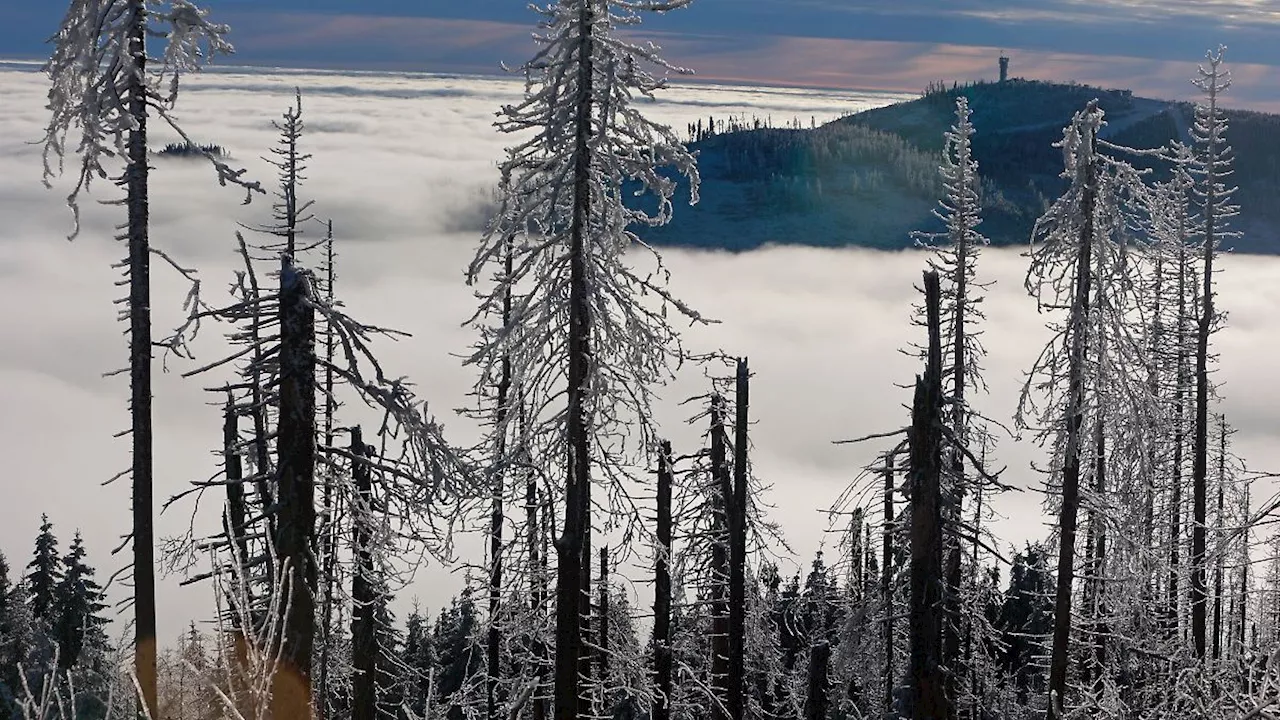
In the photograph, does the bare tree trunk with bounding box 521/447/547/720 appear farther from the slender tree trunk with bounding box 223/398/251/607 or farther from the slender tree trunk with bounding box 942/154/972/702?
the slender tree trunk with bounding box 942/154/972/702

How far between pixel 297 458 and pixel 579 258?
213 inches

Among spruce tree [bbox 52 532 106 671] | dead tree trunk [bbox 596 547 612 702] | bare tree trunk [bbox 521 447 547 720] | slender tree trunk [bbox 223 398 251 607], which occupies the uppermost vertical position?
slender tree trunk [bbox 223 398 251 607]

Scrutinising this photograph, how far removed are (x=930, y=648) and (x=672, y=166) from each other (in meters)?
7.19

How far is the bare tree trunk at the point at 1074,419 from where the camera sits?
1852cm

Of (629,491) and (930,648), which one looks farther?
(629,491)

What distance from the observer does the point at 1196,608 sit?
28969 mm

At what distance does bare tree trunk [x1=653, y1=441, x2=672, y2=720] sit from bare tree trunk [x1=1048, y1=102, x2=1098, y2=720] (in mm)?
6801

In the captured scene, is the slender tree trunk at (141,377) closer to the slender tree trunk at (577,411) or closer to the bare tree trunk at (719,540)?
the slender tree trunk at (577,411)

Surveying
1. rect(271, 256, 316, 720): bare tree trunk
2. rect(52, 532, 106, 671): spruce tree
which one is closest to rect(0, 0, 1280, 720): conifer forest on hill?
rect(271, 256, 316, 720): bare tree trunk

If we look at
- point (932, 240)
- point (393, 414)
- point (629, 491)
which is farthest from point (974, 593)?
point (393, 414)

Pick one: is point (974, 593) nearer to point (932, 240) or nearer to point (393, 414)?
→ point (932, 240)

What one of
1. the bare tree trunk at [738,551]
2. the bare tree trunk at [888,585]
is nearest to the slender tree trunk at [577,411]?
the bare tree trunk at [738,551]

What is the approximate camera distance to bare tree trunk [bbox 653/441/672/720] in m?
19.1

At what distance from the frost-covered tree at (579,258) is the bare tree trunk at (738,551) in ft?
17.0
